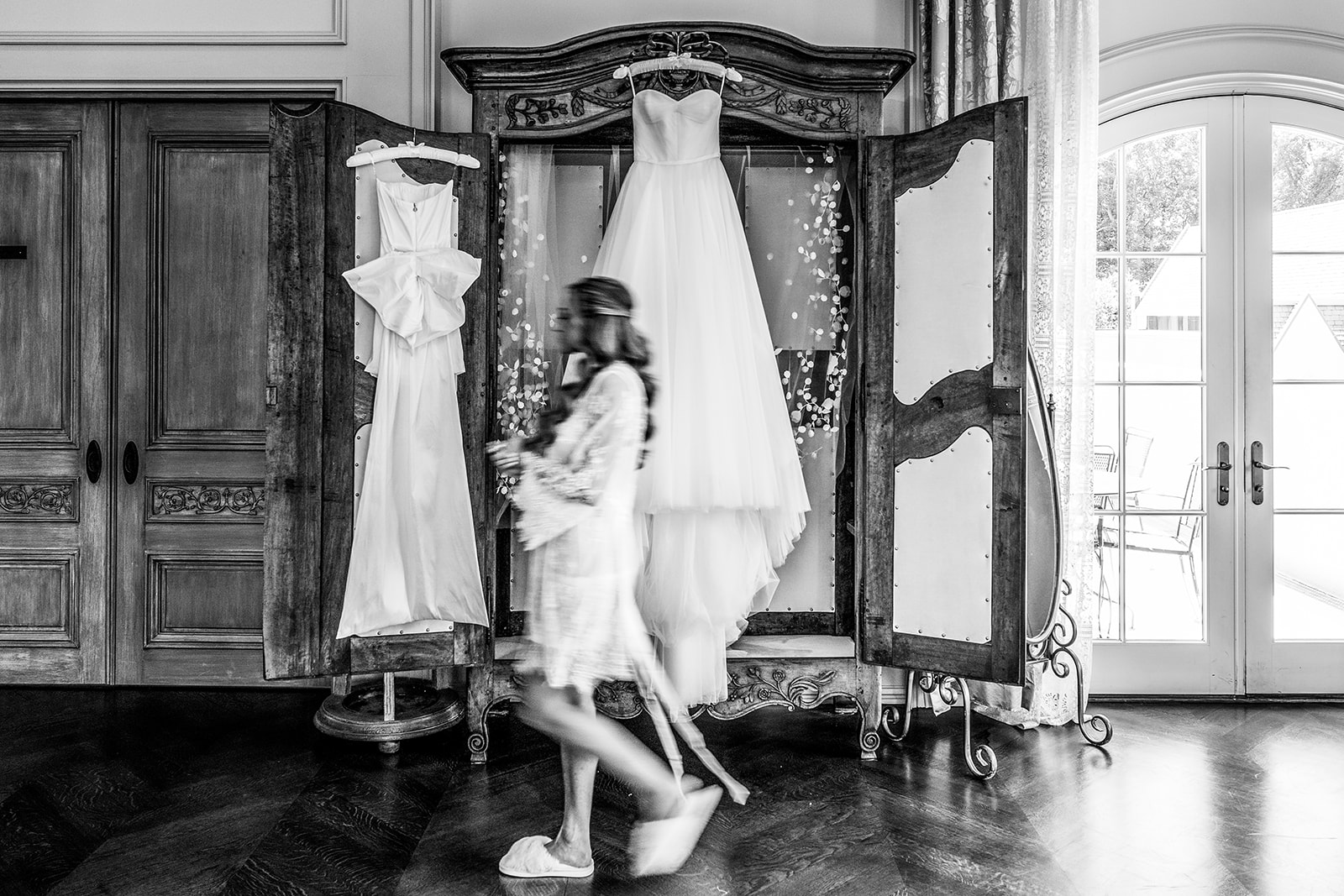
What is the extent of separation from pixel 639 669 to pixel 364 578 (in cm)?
103

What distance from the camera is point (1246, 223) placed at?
341cm

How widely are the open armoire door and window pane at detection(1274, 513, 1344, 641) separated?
10.1 feet

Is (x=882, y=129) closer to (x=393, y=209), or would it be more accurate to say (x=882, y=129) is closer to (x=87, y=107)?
(x=393, y=209)

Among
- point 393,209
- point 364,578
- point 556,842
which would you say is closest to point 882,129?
point 393,209

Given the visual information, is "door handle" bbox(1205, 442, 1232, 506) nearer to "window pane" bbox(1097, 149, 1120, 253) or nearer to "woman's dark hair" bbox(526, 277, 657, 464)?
"window pane" bbox(1097, 149, 1120, 253)

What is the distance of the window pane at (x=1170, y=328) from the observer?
11.2 ft

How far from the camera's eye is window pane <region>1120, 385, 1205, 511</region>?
135 inches

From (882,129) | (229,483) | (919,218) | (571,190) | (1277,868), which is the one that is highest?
(882,129)

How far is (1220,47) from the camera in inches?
133

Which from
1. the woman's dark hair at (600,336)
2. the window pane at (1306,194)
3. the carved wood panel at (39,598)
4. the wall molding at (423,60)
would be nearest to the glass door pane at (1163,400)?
the window pane at (1306,194)

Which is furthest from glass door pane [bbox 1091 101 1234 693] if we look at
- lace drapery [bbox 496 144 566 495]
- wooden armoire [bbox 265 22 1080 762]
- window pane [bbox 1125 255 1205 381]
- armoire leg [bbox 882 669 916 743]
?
lace drapery [bbox 496 144 566 495]

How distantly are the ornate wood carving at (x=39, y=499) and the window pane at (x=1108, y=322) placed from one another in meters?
4.18

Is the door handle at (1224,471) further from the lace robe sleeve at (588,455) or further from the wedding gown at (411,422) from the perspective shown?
the wedding gown at (411,422)

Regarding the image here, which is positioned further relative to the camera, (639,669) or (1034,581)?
(1034,581)
